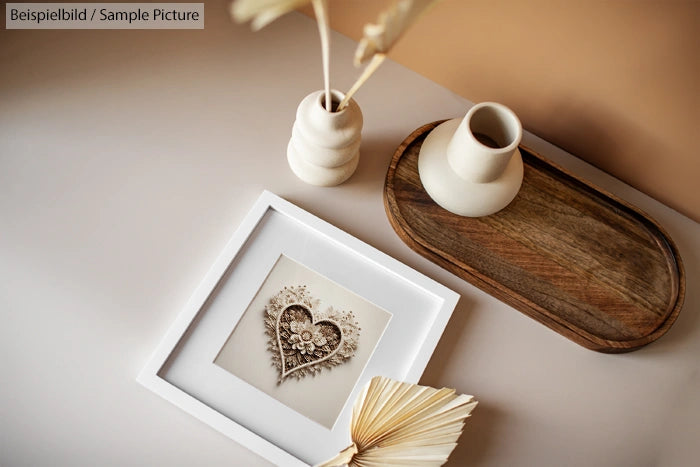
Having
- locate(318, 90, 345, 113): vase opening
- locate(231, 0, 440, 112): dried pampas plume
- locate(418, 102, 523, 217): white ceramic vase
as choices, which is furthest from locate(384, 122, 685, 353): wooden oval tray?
locate(231, 0, 440, 112): dried pampas plume

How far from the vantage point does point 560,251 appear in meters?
0.74

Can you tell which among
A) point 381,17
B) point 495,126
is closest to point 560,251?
point 495,126

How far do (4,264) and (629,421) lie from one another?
821mm

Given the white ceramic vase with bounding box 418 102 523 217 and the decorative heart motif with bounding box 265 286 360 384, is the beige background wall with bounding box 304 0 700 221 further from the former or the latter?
the decorative heart motif with bounding box 265 286 360 384

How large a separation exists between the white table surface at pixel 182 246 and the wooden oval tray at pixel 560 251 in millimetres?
36

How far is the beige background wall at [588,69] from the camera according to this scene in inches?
25.1

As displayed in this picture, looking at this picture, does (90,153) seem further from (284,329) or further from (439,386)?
(439,386)

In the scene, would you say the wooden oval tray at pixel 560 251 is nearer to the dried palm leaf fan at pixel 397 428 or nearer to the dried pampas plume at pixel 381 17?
A: the dried palm leaf fan at pixel 397 428

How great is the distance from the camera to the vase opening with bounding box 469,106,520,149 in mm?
657

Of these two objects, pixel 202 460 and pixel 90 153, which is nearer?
pixel 202 460

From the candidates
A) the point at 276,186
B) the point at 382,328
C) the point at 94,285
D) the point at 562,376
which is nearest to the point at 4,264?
the point at 94,285

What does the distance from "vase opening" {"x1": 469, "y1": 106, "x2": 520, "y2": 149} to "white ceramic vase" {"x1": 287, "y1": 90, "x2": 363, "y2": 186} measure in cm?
14

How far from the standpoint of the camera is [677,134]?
71cm

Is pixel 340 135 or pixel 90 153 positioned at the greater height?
pixel 340 135
